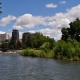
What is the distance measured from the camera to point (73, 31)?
11825 cm

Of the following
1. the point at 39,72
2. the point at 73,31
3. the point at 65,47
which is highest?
the point at 73,31

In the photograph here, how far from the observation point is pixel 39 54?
116 meters

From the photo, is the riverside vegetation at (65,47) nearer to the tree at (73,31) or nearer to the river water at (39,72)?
the tree at (73,31)

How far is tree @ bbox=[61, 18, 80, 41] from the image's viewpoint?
385 ft

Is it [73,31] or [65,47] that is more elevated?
[73,31]

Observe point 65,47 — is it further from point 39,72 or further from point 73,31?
point 39,72

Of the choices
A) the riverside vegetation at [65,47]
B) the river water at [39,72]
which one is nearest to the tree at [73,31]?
the riverside vegetation at [65,47]

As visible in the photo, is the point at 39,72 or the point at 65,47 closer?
the point at 39,72

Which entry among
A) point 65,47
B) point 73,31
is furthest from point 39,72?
point 73,31

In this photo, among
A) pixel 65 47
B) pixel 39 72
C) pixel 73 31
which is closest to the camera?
pixel 39 72

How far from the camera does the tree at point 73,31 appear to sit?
11725 cm

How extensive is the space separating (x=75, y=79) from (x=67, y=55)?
169 ft

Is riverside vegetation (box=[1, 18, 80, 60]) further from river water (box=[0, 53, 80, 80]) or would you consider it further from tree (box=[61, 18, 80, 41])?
river water (box=[0, 53, 80, 80])

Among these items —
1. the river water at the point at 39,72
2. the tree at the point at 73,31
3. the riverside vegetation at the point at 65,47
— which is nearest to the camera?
the river water at the point at 39,72
